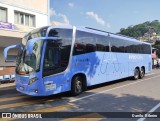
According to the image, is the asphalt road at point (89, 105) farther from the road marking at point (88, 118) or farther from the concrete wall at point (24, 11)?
the concrete wall at point (24, 11)

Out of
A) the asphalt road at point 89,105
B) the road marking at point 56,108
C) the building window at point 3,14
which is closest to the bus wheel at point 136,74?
the asphalt road at point 89,105

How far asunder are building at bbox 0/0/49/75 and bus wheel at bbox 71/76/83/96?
806 centimetres

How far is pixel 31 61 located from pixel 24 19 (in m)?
14.6

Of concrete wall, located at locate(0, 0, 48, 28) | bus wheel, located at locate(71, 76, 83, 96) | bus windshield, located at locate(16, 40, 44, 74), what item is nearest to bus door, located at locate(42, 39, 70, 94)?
bus windshield, located at locate(16, 40, 44, 74)

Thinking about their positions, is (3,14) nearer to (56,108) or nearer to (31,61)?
(31,61)

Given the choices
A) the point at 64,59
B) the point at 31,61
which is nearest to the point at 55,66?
the point at 64,59

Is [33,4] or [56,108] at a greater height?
[33,4]

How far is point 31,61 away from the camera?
9297 mm

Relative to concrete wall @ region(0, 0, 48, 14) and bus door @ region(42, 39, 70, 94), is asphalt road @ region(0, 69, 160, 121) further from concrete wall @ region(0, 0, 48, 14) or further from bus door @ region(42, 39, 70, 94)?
concrete wall @ region(0, 0, 48, 14)

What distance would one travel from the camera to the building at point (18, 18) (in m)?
19.5

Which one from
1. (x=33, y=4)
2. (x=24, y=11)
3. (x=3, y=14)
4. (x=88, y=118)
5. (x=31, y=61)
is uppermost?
(x=33, y=4)

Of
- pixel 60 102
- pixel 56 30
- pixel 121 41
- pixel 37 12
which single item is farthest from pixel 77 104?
pixel 37 12

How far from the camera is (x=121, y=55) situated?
50.5 ft

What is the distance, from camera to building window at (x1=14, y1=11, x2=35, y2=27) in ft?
72.0
